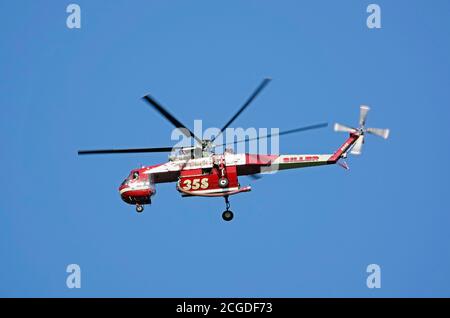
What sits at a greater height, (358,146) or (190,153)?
(358,146)

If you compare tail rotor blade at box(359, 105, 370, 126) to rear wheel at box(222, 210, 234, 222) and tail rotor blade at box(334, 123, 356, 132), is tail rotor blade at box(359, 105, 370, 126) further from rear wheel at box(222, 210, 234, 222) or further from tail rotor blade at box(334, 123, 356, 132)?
rear wheel at box(222, 210, 234, 222)

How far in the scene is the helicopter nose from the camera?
5922cm

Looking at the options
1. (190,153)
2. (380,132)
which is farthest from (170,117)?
(380,132)

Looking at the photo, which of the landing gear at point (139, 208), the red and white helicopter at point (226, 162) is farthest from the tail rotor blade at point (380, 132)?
the landing gear at point (139, 208)

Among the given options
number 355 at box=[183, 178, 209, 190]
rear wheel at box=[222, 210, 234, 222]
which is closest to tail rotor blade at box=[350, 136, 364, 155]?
rear wheel at box=[222, 210, 234, 222]

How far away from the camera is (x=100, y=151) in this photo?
183 ft

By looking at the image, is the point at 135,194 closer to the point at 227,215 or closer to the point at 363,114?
the point at 227,215

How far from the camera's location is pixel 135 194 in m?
59.4

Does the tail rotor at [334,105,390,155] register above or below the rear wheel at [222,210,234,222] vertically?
above

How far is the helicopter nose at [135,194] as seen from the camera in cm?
5922

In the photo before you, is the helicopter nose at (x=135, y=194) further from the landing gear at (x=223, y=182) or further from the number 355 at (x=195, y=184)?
the landing gear at (x=223, y=182)

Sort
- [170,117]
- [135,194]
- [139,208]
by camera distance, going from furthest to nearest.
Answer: [139,208], [135,194], [170,117]
